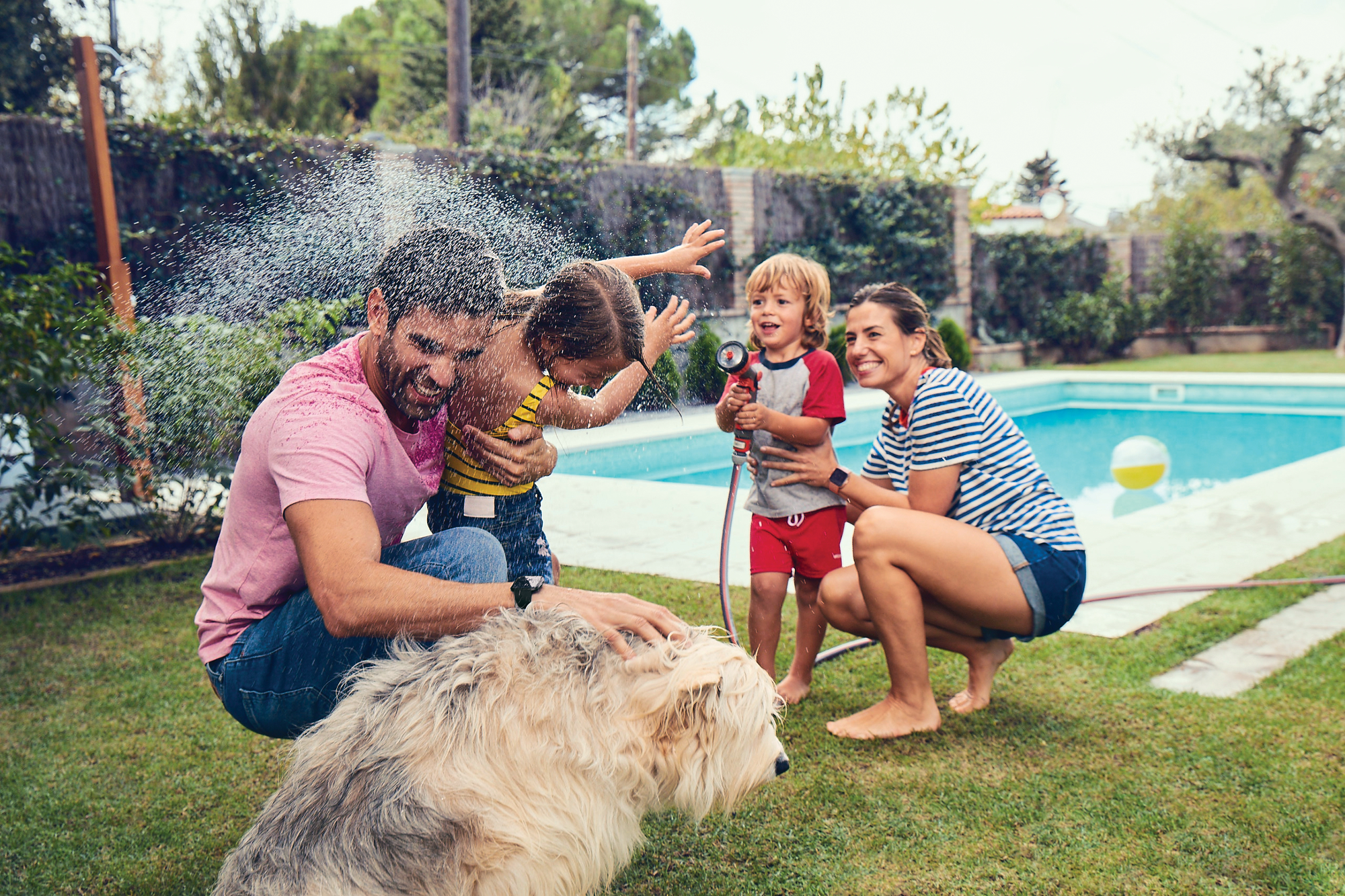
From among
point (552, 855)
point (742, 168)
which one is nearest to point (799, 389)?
point (552, 855)

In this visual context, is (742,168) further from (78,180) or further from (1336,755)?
(1336,755)

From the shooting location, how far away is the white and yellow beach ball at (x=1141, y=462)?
7.84 meters

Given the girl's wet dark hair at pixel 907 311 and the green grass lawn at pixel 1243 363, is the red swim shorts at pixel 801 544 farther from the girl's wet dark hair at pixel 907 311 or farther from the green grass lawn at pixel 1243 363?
the green grass lawn at pixel 1243 363

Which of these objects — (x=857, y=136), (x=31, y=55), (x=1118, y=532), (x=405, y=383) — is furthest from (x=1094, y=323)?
(x=31, y=55)

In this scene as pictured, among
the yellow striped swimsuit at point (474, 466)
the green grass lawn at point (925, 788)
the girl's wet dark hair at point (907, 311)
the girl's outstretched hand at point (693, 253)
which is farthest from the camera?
the girl's wet dark hair at point (907, 311)

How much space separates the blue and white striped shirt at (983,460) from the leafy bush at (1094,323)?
1790 centimetres

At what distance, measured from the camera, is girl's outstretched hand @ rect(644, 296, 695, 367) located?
8.81 ft

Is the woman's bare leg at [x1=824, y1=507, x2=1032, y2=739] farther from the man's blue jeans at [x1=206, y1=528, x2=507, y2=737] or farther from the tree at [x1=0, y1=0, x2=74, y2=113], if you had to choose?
the tree at [x1=0, y1=0, x2=74, y2=113]

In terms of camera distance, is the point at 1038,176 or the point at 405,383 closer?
the point at 405,383

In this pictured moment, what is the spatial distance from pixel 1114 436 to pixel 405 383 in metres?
12.7

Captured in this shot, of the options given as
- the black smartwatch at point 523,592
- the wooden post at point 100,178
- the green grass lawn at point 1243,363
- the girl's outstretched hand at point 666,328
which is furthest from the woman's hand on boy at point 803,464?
the green grass lawn at point 1243,363

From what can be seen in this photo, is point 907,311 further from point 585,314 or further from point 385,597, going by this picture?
point 385,597

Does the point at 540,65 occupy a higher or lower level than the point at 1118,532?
higher

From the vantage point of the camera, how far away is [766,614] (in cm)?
357
